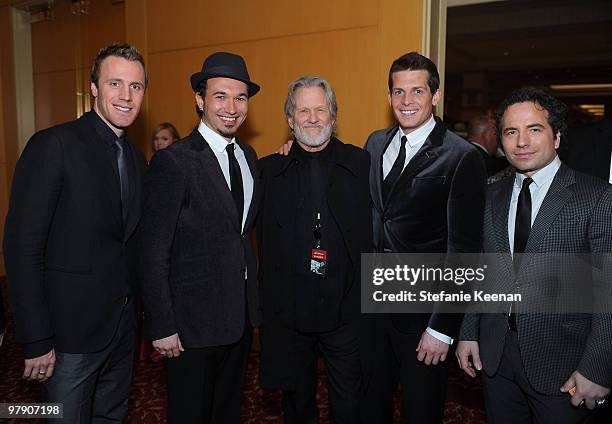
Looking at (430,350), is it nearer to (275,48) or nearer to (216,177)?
(216,177)

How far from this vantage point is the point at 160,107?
503cm

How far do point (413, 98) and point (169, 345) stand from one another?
5.14 ft

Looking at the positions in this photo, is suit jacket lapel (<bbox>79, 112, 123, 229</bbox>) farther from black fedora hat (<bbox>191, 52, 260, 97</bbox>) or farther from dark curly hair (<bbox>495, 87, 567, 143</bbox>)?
dark curly hair (<bbox>495, 87, 567, 143</bbox>)

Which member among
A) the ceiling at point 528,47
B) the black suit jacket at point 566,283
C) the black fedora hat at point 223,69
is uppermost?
the ceiling at point 528,47

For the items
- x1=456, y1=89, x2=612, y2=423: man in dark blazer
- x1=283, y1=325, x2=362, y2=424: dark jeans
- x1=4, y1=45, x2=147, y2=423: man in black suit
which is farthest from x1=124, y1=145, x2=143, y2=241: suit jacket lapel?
x1=456, y1=89, x2=612, y2=423: man in dark blazer

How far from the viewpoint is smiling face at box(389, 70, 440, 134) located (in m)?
2.29

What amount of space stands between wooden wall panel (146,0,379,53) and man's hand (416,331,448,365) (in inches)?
101

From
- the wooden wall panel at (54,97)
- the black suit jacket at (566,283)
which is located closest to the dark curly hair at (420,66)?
the black suit jacket at (566,283)

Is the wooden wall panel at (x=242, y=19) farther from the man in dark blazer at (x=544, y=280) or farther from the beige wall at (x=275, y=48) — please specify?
the man in dark blazer at (x=544, y=280)

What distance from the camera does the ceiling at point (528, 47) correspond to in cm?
780

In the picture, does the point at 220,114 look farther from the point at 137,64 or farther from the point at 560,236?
the point at 560,236

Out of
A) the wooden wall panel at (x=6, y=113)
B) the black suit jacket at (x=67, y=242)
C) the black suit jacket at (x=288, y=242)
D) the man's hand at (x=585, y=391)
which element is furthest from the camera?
the wooden wall panel at (x=6, y=113)

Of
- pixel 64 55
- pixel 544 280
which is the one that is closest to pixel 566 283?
pixel 544 280

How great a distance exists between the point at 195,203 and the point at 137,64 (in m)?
0.67
